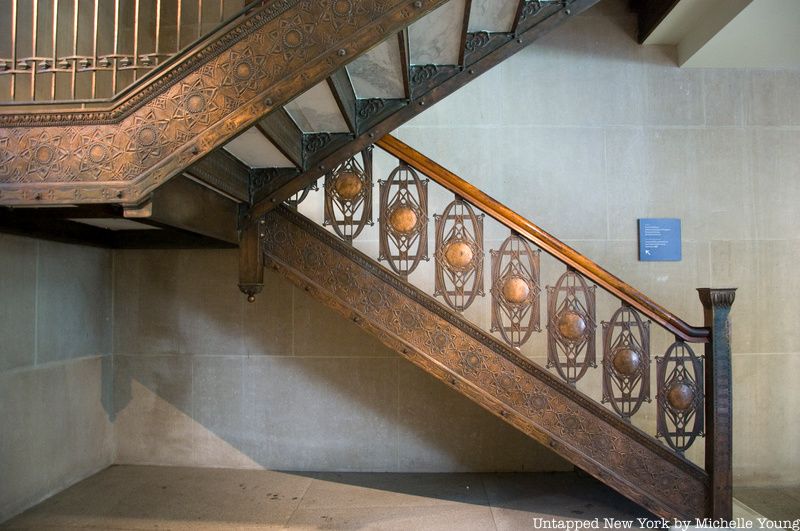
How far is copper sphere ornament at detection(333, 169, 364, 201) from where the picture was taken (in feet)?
11.0

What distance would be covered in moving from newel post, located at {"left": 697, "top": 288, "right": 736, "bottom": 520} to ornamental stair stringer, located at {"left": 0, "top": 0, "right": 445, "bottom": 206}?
2661 mm

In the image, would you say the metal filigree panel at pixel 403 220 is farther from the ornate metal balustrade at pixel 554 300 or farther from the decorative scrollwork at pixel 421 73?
the decorative scrollwork at pixel 421 73

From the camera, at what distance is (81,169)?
2.29 m

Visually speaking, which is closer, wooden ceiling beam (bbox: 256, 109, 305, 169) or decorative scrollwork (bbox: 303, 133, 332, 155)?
wooden ceiling beam (bbox: 256, 109, 305, 169)

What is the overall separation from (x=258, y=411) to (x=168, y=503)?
105 centimetres

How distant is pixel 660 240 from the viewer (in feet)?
14.9

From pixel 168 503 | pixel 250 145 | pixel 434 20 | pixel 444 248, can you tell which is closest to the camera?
pixel 434 20

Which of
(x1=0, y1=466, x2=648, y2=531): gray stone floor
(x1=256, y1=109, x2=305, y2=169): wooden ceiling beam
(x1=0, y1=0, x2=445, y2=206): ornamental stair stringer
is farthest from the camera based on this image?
(x1=0, y1=466, x2=648, y2=531): gray stone floor

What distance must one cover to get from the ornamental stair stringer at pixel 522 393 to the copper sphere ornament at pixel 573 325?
0.97 ft

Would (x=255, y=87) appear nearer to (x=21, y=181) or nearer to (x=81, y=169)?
(x=81, y=169)

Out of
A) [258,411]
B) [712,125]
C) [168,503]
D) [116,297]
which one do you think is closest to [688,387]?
→ [712,125]

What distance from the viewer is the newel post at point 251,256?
133 inches

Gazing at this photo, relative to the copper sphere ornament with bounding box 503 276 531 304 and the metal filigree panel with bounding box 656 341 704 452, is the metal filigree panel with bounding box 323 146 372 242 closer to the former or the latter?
the copper sphere ornament with bounding box 503 276 531 304

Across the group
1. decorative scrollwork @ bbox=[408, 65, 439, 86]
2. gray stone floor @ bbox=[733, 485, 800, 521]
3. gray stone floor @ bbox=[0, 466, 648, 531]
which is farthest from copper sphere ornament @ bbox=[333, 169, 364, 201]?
gray stone floor @ bbox=[733, 485, 800, 521]
